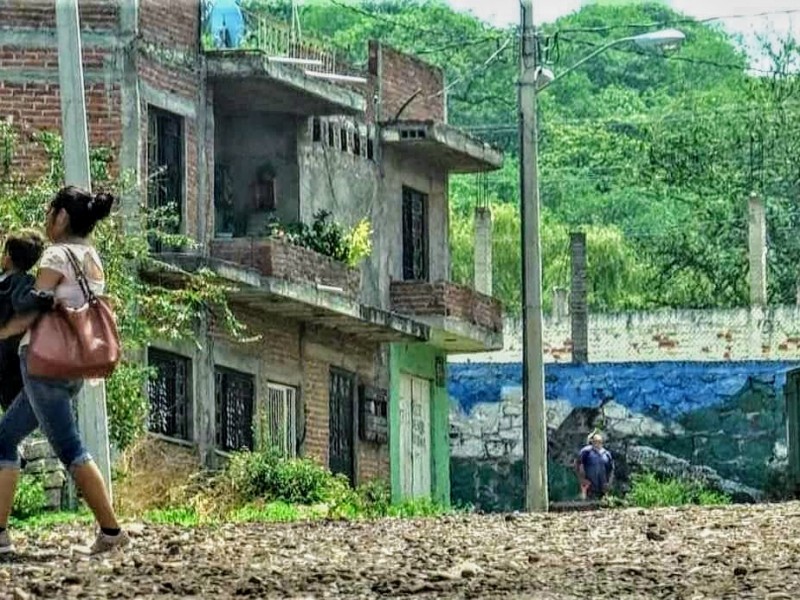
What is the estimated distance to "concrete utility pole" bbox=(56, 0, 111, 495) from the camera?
76.9ft

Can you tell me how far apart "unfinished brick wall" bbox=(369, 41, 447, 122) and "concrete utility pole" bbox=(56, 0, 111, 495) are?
19.5m

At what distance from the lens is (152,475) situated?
31.8m

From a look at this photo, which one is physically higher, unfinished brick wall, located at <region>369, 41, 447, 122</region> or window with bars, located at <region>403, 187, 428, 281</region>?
unfinished brick wall, located at <region>369, 41, 447, 122</region>

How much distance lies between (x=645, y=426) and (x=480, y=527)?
3677 centimetres

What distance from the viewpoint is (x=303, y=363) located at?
131ft

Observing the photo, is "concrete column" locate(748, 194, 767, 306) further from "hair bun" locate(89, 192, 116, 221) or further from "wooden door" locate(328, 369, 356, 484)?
"hair bun" locate(89, 192, 116, 221)

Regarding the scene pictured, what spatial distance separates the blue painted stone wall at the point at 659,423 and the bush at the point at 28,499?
1097 inches

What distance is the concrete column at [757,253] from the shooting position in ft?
204

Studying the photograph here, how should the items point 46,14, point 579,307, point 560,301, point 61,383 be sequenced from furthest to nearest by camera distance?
1. point 560,301
2. point 579,307
3. point 46,14
4. point 61,383

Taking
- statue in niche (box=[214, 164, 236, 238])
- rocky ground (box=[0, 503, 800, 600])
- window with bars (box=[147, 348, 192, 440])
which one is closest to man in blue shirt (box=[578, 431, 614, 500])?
statue in niche (box=[214, 164, 236, 238])

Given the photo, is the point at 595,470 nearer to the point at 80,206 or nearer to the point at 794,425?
the point at 794,425

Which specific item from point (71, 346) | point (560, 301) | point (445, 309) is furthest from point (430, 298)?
point (71, 346)

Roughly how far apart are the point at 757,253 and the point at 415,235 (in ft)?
64.0

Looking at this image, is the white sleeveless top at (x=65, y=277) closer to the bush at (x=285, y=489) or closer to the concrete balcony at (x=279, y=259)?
the bush at (x=285, y=489)
